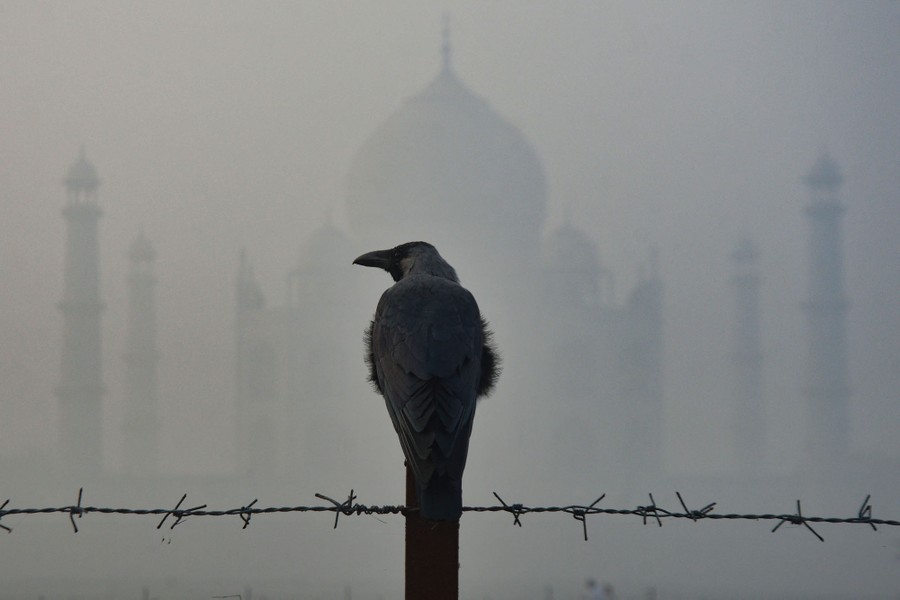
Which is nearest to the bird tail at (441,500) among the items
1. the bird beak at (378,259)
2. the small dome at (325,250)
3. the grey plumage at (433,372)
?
the grey plumage at (433,372)

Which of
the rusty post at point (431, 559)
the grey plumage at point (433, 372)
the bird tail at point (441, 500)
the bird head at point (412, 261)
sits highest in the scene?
the bird head at point (412, 261)

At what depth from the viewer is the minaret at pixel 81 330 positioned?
30.0 metres

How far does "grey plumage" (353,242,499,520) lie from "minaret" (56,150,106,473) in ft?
95.0

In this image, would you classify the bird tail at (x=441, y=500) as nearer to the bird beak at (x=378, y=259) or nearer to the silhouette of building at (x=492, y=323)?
the bird beak at (x=378, y=259)

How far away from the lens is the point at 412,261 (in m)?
2.86

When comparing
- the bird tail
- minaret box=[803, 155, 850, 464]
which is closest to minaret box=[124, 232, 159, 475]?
minaret box=[803, 155, 850, 464]

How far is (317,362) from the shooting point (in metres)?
32.2

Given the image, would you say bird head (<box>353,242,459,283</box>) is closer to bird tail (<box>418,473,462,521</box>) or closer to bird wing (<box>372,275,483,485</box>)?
bird wing (<box>372,275,483,485</box>)

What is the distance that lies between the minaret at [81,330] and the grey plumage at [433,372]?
1140 inches

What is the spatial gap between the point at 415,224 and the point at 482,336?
31.6 metres

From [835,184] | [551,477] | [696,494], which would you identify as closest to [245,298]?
[551,477]

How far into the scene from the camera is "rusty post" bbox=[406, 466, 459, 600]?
5.70 ft

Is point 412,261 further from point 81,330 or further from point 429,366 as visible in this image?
point 81,330

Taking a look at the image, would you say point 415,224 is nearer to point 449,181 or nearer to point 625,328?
point 449,181
